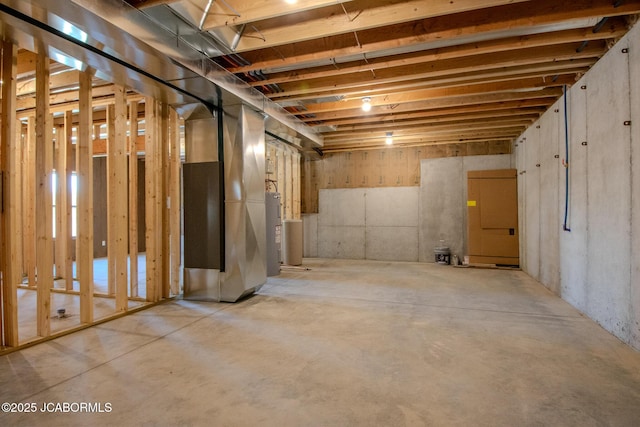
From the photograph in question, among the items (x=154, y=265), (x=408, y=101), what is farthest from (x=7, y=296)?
(x=408, y=101)

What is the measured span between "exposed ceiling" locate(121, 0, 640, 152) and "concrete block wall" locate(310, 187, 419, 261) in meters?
2.88

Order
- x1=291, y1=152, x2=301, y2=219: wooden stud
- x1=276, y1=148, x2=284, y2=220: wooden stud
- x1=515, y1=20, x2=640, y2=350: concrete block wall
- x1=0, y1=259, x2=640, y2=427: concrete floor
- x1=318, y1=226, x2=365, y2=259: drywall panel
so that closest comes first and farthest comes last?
1. x1=0, y1=259, x2=640, y2=427: concrete floor
2. x1=515, y1=20, x2=640, y2=350: concrete block wall
3. x1=276, y1=148, x2=284, y2=220: wooden stud
4. x1=291, y1=152, x2=301, y2=219: wooden stud
5. x1=318, y1=226, x2=365, y2=259: drywall panel

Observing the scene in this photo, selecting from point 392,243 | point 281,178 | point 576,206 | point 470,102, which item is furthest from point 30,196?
point 576,206

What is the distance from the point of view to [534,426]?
1745 mm

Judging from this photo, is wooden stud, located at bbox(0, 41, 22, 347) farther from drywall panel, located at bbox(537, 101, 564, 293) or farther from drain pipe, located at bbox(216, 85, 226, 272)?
drywall panel, located at bbox(537, 101, 564, 293)

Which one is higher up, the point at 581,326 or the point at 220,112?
the point at 220,112

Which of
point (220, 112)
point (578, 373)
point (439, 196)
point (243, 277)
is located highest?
point (220, 112)

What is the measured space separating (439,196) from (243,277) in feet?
16.7

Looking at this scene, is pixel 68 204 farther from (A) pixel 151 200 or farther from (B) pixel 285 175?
(B) pixel 285 175

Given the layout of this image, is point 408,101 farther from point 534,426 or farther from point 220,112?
point 534,426

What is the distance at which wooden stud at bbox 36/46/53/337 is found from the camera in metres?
2.96

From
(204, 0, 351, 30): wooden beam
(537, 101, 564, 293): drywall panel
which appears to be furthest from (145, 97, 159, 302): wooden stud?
(537, 101, 564, 293): drywall panel

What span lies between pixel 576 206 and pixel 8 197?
5.67 metres

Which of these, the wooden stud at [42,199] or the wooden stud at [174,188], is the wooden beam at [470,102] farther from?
the wooden stud at [42,199]
